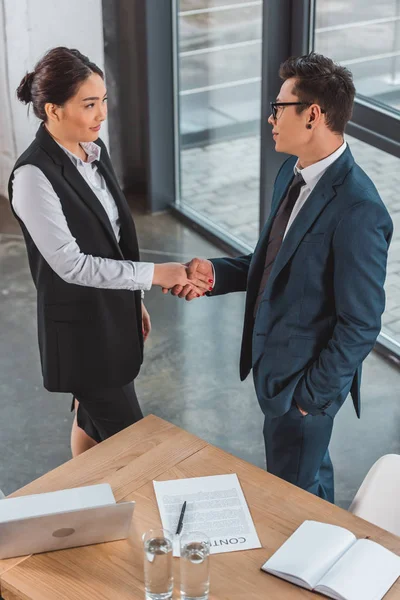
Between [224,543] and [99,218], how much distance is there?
1217 mm

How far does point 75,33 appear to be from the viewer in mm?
6297

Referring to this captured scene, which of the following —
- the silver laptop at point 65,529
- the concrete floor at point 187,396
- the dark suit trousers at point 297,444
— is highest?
the silver laptop at point 65,529

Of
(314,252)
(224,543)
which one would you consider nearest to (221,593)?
(224,543)

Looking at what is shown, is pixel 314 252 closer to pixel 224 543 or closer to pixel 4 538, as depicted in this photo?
pixel 224 543

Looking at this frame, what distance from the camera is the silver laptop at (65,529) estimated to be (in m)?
2.21

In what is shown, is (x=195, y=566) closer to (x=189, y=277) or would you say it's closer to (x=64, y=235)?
(x=64, y=235)

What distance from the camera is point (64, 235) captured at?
3.00 m

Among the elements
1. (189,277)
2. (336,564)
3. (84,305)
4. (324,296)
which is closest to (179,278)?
(189,277)

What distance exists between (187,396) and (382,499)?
77.1 inches

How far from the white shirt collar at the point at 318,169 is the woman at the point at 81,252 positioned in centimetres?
65

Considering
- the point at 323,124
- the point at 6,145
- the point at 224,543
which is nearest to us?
the point at 224,543

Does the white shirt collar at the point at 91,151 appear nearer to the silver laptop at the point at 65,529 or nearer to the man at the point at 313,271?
the man at the point at 313,271

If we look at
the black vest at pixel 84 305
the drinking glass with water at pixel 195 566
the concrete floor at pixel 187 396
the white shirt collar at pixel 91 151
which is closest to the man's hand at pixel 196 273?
the black vest at pixel 84 305

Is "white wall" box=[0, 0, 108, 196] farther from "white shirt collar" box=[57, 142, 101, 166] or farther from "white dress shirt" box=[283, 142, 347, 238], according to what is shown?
"white dress shirt" box=[283, 142, 347, 238]
